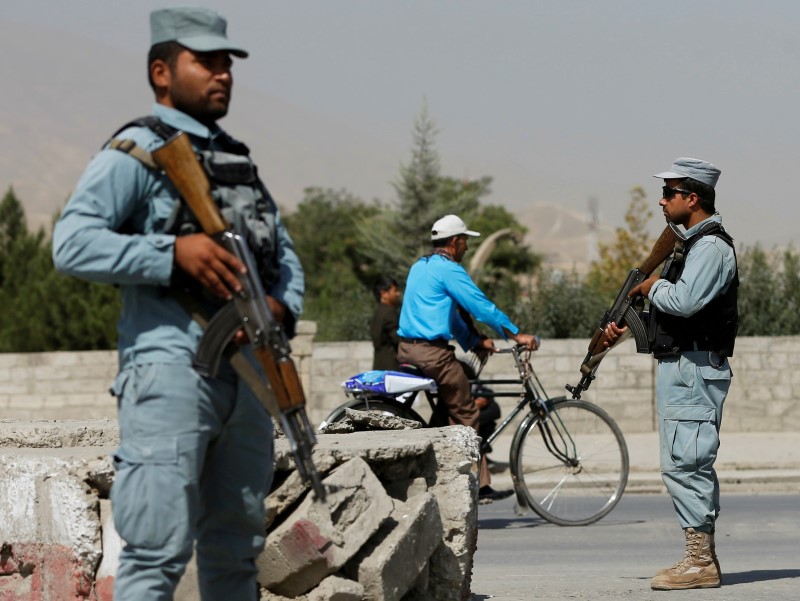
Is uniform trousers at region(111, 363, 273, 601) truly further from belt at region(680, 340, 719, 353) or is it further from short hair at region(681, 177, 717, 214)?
short hair at region(681, 177, 717, 214)

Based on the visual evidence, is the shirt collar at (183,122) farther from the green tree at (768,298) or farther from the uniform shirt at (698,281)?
the green tree at (768,298)

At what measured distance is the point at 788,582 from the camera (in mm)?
6859

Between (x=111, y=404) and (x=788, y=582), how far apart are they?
14.9m

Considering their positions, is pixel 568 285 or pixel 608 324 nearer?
pixel 608 324

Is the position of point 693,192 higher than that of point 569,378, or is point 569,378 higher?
point 693,192

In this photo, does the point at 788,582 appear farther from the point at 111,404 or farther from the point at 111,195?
the point at 111,404

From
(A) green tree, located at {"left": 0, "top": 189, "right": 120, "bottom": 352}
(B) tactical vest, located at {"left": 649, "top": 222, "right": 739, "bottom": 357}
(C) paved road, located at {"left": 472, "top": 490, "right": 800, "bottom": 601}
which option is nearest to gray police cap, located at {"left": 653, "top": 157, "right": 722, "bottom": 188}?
(B) tactical vest, located at {"left": 649, "top": 222, "right": 739, "bottom": 357}

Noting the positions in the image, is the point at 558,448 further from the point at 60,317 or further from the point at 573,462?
the point at 60,317

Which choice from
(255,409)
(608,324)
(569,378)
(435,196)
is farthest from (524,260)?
(255,409)

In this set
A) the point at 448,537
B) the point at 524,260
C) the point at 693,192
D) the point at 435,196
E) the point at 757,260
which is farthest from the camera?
the point at 524,260

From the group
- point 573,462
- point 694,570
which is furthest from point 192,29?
point 573,462

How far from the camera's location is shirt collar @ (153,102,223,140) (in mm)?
3861

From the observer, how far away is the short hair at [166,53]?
12.5 ft

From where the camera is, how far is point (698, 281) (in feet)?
21.5
